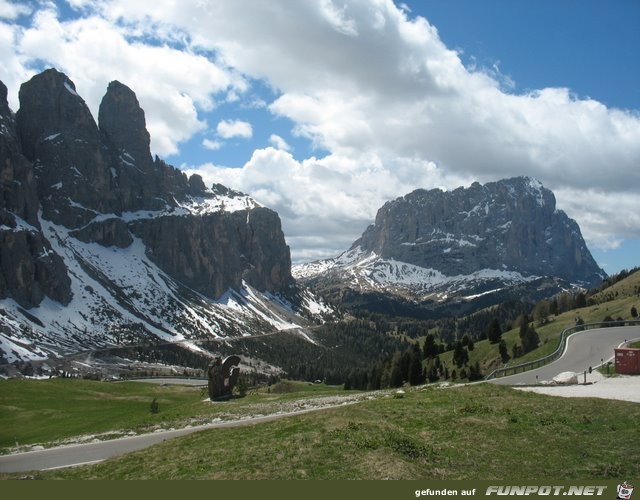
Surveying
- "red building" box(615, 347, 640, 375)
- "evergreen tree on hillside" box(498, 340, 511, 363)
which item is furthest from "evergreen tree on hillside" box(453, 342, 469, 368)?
"red building" box(615, 347, 640, 375)

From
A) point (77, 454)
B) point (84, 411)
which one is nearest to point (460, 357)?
point (84, 411)

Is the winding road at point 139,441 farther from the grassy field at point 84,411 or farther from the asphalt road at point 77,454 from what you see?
the grassy field at point 84,411

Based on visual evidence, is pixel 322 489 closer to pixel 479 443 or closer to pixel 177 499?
pixel 177 499

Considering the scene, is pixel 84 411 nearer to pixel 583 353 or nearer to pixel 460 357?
pixel 583 353

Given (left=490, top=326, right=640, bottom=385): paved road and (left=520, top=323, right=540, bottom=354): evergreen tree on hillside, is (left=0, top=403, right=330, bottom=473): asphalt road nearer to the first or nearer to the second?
(left=490, top=326, right=640, bottom=385): paved road

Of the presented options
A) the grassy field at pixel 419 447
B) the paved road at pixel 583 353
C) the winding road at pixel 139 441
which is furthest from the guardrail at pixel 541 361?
the grassy field at pixel 419 447

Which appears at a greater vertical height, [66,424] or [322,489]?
[322,489]

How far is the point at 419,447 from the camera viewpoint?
75.5 ft

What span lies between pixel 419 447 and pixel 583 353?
177ft

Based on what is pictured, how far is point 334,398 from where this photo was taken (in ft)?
174

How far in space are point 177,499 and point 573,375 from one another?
43111 mm

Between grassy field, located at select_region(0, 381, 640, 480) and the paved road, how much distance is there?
26.2 m

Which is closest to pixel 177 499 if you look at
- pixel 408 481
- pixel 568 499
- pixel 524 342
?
pixel 408 481

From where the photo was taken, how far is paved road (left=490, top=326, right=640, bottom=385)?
5859 centimetres
